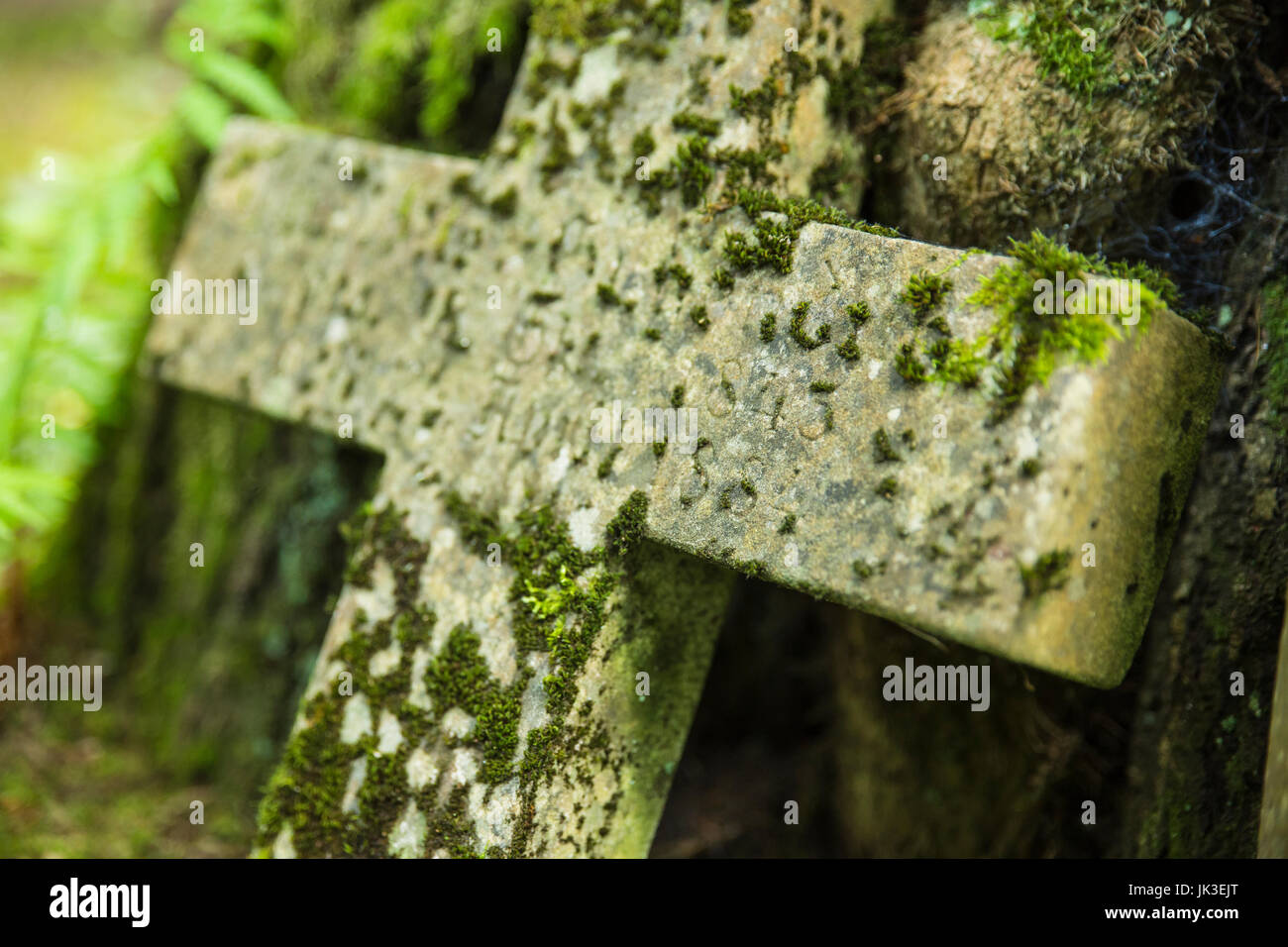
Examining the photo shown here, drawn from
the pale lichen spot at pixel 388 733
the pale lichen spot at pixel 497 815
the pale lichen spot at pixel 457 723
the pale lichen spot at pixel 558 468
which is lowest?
the pale lichen spot at pixel 497 815

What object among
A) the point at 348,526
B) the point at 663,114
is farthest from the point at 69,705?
the point at 663,114

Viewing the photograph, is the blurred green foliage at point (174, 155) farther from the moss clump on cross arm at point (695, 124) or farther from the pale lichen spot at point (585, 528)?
the pale lichen spot at point (585, 528)

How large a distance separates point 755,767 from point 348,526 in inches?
74.7

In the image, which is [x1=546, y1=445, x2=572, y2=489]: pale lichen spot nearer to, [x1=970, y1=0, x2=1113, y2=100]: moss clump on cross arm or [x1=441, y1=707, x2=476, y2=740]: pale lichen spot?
[x1=441, y1=707, x2=476, y2=740]: pale lichen spot

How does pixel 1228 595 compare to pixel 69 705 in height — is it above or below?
above

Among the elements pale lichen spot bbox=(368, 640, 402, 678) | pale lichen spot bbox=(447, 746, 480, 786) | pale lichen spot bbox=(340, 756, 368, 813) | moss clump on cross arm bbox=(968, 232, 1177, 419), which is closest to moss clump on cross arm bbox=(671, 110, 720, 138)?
moss clump on cross arm bbox=(968, 232, 1177, 419)

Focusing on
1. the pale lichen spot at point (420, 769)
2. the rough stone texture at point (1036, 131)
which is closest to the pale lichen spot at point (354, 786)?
the pale lichen spot at point (420, 769)

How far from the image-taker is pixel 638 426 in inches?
83.7

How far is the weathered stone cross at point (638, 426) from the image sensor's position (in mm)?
1715

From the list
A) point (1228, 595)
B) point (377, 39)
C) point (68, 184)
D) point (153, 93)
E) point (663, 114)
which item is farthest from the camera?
point (153, 93)

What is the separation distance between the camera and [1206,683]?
2.20m

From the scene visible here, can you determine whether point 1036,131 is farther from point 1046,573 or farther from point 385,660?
point 385,660
